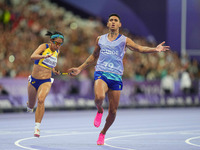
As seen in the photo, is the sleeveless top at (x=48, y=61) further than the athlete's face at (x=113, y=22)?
Yes

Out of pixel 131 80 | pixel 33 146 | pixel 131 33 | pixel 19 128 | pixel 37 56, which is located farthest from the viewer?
pixel 131 33

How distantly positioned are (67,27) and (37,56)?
15439 mm

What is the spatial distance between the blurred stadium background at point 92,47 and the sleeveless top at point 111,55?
37.1 feet

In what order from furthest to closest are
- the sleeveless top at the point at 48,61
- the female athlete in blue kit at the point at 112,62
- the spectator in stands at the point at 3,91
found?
the spectator in stands at the point at 3,91
the sleeveless top at the point at 48,61
the female athlete in blue kit at the point at 112,62

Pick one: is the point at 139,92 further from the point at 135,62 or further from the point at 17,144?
the point at 17,144

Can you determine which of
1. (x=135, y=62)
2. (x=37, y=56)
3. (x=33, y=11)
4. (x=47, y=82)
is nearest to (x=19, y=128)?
(x=47, y=82)

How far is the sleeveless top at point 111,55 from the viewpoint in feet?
35.7

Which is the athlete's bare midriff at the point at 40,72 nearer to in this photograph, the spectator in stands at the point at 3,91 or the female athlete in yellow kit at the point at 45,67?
the female athlete in yellow kit at the point at 45,67

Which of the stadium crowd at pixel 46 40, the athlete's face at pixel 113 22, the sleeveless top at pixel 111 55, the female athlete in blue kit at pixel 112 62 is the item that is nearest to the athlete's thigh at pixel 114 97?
the female athlete in blue kit at pixel 112 62

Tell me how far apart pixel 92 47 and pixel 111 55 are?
50.7 feet

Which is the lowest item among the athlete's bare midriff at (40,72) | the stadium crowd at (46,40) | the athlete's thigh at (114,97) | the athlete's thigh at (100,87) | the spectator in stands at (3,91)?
the athlete's thigh at (114,97)

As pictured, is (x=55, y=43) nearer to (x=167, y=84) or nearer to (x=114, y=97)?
(x=114, y=97)

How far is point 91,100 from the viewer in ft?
82.9

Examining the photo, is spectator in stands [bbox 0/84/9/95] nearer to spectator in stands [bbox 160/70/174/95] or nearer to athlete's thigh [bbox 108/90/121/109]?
spectator in stands [bbox 160/70/174/95]
